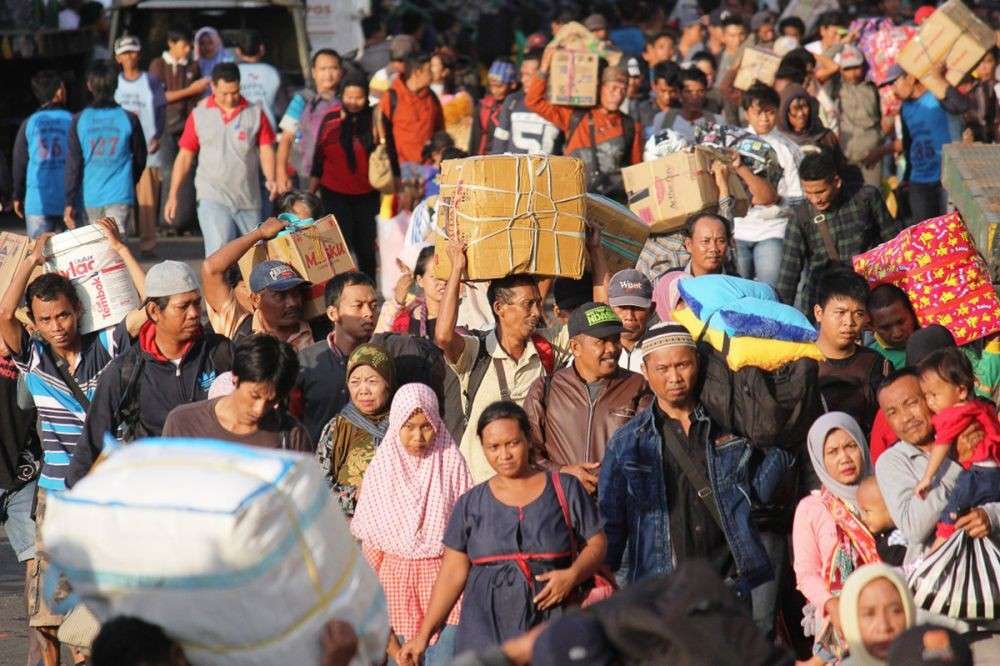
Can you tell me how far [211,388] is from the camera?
7945mm

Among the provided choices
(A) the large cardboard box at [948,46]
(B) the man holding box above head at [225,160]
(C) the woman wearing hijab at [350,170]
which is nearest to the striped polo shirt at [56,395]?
(B) the man holding box above head at [225,160]

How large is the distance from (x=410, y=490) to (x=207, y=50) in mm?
11968

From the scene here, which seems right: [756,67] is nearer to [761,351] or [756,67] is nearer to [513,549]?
[761,351]

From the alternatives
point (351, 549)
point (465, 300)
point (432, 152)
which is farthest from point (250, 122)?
point (351, 549)

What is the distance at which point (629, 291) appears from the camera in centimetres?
877

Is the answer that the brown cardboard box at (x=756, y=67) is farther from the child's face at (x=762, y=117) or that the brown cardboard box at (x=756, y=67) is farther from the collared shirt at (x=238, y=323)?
the collared shirt at (x=238, y=323)

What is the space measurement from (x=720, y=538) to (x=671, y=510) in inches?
8.1

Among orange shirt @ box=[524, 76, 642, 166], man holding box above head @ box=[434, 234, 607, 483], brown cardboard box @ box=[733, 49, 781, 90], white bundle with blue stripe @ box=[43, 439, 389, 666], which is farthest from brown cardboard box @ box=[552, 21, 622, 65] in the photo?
white bundle with blue stripe @ box=[43, 439, 389, 666]

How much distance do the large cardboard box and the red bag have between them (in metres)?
9.36

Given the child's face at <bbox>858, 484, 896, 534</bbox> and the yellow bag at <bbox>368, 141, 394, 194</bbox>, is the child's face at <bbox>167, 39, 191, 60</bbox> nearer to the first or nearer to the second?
the yellow bag at <bbox>368, 141, 394, 194</bbox>

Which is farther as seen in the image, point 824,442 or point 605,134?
point 605,134

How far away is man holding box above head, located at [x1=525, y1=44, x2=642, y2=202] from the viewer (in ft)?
43.1

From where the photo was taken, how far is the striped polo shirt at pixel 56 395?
8.31 meters

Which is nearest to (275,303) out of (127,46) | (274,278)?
(274,278)
